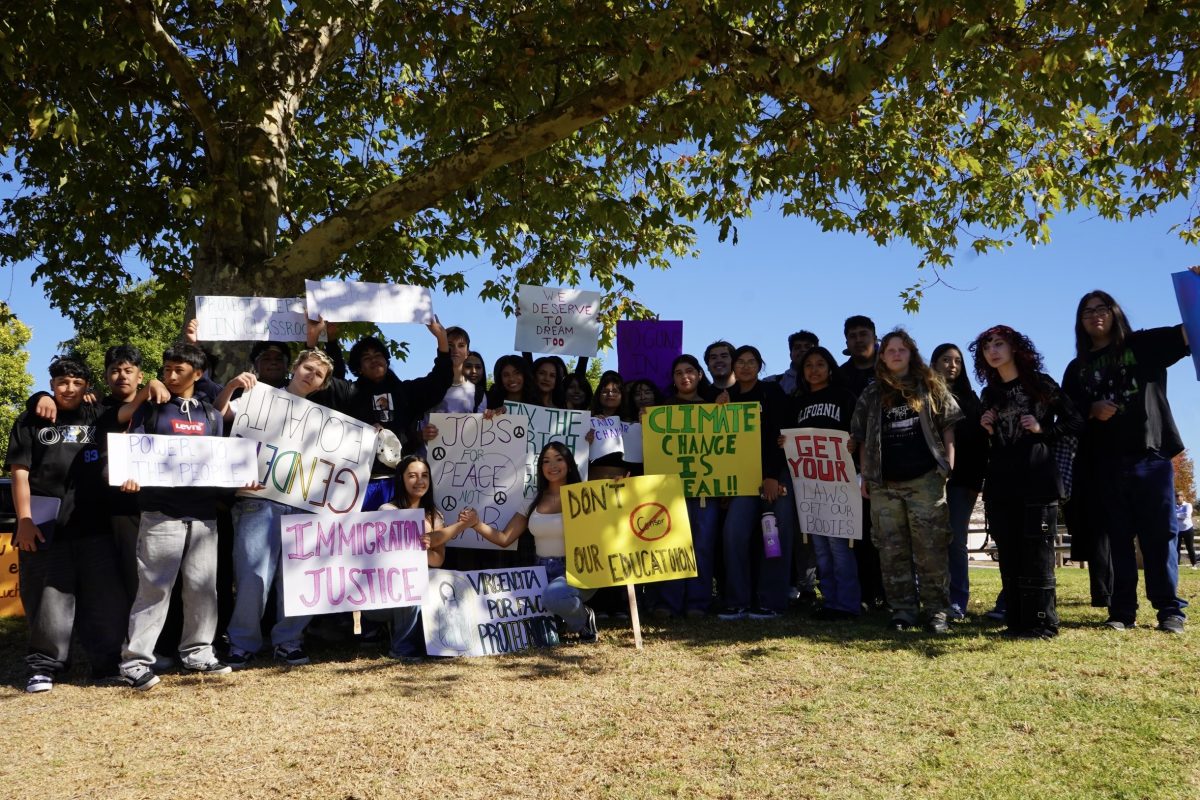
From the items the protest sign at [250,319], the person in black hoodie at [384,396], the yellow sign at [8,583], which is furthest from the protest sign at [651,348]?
the yellow sign at [8,583]

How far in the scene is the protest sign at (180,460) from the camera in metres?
5.99

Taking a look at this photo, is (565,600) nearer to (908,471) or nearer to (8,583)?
(908,471)

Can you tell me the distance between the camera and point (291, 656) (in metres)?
6.67

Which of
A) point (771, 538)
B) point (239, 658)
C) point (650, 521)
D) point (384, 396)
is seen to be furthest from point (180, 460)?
point (771, 538)

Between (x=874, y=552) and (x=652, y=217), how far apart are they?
465 cm

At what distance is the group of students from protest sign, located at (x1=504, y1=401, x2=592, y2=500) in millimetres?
258

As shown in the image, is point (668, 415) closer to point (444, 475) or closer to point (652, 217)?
point (444, 475)

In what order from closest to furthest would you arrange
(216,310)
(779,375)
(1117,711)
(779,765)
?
1. (779,765)
2. (1117,711)
3. (216,310)
4. (779,375)

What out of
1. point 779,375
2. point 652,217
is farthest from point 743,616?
point 652,217

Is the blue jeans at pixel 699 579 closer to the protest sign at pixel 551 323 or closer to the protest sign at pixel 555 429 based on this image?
the protest sign at pixel 555 429

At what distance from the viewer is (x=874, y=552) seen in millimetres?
8125

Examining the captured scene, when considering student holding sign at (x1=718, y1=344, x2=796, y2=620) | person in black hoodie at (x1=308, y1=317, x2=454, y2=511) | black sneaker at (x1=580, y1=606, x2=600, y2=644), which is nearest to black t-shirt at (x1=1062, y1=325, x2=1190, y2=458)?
student holding sign at (x1=718, y1=344, x2=796, y2=620)

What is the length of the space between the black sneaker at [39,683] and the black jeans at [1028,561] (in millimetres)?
6717

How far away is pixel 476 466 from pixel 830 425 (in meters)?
2.94
